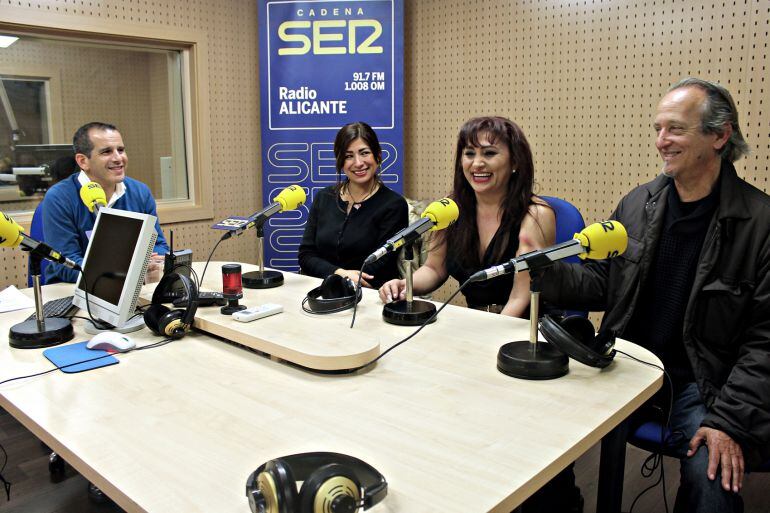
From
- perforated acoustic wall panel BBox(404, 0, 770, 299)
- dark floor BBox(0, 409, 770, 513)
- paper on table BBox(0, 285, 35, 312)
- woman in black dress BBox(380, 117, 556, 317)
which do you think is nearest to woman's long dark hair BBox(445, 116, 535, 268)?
woman in black dress BBox(380, 117, 556, 317)

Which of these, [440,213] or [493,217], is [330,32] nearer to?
[493,217]

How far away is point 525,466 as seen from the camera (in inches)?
47.7

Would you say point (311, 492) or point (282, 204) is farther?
point (282, 204)

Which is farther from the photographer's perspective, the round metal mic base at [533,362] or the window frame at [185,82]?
the window frame at [185,82]

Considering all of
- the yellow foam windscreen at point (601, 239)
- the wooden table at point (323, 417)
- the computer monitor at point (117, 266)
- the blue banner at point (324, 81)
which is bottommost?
the wooden table at point (323, 417)

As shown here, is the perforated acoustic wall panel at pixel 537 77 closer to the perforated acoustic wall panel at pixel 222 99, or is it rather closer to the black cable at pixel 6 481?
the perforated acoustic wall panel at pixel 222 99

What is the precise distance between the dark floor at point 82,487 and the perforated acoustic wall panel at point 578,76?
1.45 m

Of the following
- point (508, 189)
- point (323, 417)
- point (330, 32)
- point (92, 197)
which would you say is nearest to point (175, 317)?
point (92, 197)

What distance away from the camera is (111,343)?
1.91 meters

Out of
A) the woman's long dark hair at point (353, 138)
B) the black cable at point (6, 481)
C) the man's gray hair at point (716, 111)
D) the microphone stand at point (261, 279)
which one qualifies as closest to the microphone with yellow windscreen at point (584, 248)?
the man's gray hair at point (716, 111)

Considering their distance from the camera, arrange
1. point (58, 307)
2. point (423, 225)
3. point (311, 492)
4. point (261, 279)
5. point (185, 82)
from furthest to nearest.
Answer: point (185, 82) → point (261, 279) → point (58, 307) → point (423, 225) → point (311, 492)

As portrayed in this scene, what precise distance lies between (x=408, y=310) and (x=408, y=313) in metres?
0.04

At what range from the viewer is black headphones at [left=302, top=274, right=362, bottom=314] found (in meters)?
2.27

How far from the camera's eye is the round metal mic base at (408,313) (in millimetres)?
2131
